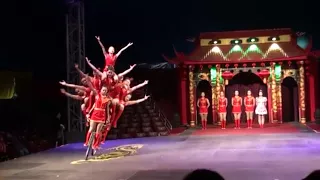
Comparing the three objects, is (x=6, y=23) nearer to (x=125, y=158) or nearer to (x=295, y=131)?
(x=125, y=158)

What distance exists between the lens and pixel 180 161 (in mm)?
8883

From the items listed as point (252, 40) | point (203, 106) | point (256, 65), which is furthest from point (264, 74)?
point (203, 106)

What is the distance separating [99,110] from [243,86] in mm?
10926

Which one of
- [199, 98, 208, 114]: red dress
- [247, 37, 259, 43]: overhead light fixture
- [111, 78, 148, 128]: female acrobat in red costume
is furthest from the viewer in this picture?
[247, 37, 259, 43]: overhead light fixture

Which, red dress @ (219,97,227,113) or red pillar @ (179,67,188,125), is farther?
red pillar @ (179,67,188,125)

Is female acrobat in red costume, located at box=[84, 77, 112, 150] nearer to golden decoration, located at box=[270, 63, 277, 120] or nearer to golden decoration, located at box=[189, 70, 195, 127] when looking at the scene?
golden decoration, located at box=[189, 70, 195, 127]

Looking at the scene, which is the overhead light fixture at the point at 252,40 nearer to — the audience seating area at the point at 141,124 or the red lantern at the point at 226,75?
the red lantern at the point at 226,75

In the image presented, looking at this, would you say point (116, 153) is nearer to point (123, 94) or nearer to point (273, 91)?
point (123, 94)

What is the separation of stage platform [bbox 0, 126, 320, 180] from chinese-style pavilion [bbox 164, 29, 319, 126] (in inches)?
215

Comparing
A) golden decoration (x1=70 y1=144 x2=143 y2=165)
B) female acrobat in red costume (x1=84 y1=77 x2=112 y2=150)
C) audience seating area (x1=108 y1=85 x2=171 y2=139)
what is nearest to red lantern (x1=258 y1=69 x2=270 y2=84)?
audience seating area (x1=108 y1=85 x2=171 y2=139)

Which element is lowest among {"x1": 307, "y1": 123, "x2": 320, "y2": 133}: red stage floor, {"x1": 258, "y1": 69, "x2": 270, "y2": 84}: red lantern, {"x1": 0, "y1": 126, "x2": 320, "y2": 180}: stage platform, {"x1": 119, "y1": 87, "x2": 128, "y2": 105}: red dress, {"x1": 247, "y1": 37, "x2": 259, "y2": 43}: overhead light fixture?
{"x1": 0, "y1": 126, "x2": 320, "y2": 180}: stage platform

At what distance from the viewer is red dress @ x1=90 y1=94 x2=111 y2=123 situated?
9609mm

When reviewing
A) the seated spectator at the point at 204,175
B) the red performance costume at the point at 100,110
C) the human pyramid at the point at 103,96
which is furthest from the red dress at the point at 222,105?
the seated spectator at the point at 204,175

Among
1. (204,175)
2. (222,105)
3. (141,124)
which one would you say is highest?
(222,105)
